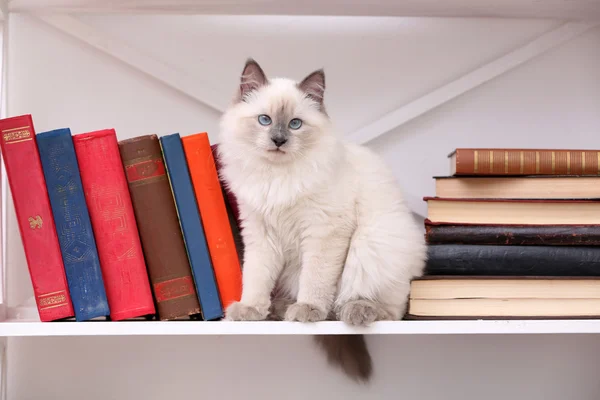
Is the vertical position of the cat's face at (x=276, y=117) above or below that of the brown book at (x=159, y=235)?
above

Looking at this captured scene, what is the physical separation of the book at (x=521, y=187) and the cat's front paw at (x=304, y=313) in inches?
15.3

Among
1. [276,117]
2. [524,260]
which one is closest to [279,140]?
[276,117]

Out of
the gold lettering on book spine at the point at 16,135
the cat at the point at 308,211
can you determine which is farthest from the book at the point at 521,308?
the gold lettering on book spine at the point at 16,135

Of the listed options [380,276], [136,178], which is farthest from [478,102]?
[136,178]

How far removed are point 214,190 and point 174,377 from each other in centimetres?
59

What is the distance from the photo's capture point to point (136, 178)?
1055 mm

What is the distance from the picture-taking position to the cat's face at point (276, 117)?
109cm

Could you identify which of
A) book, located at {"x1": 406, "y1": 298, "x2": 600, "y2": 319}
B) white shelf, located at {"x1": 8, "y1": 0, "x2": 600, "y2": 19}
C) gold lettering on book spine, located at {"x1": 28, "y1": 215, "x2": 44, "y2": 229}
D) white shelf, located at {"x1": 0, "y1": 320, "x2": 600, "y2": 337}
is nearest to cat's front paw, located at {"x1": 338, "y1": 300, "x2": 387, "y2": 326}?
white shelf, located at {"x1": 0, "y1": 320, "x2": 600, "y2": 337}

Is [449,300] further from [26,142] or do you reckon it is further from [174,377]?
[26,142]

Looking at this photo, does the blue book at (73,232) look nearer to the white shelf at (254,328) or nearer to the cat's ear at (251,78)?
the white shelf at (254,328)

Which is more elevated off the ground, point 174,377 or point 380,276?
point 380,276

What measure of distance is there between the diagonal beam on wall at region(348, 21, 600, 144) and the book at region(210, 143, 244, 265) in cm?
39

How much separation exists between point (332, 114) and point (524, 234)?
1.98 ft

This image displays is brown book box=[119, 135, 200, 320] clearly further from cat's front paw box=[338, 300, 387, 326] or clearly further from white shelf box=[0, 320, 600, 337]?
cat's front paw box=[338, 300, 387, 326]
